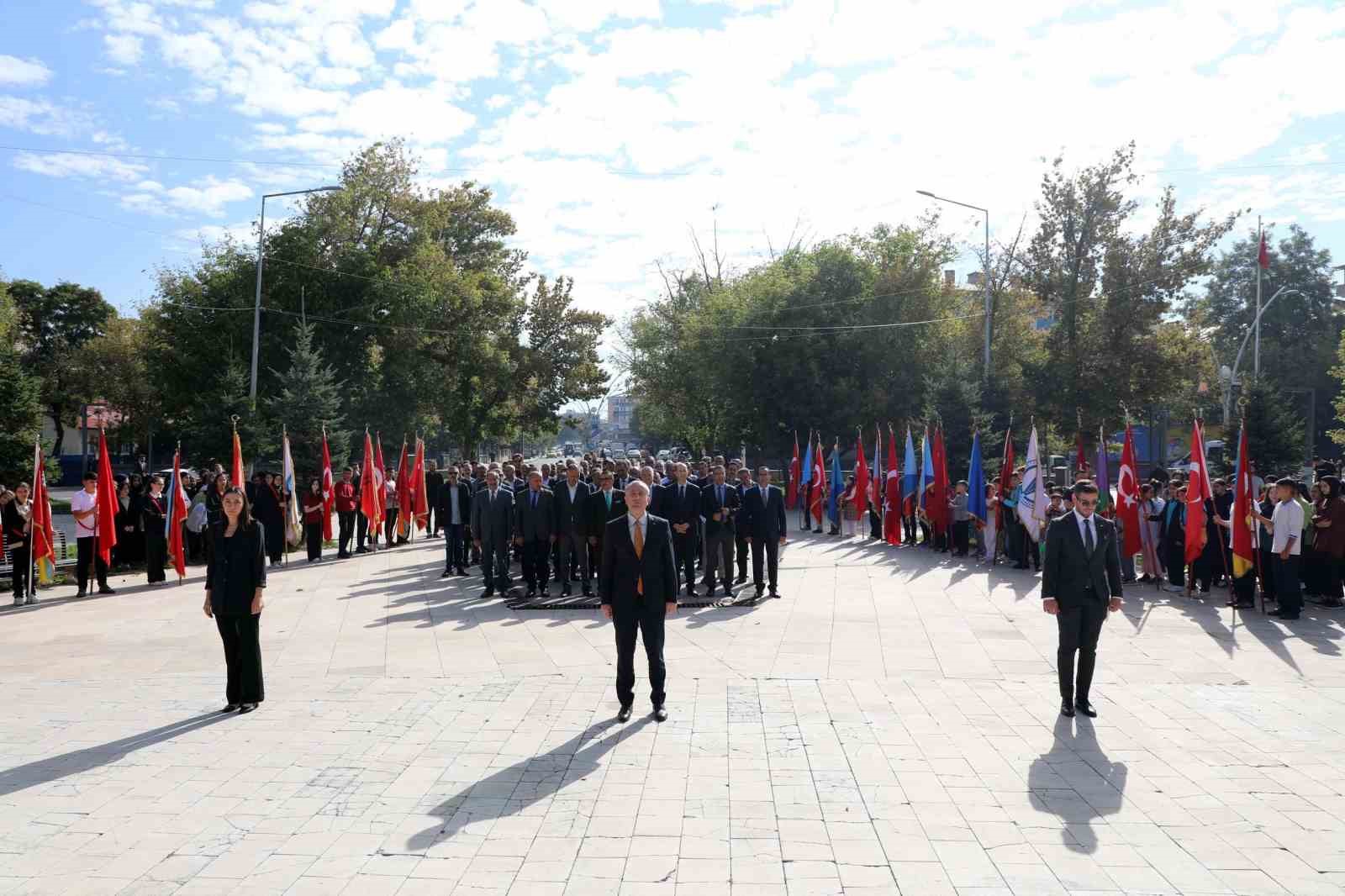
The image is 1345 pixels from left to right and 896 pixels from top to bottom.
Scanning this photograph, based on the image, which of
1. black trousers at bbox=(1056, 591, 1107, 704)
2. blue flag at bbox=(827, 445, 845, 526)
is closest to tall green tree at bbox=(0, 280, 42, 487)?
blue flag at bbox=(827, 445, 845, 526)

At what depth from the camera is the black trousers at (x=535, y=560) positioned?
14977 millimetres

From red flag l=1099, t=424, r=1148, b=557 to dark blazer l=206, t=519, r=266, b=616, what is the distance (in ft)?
42.0

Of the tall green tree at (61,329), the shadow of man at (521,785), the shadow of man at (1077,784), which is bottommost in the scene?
the shadow of man at (1077,784)

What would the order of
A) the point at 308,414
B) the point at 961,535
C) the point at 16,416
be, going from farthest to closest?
1. the point at 308,414
2. the point at 16,416
3. the point at 961,535

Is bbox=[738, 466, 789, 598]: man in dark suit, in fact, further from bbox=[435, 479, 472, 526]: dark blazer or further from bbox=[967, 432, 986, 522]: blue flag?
bbox=[967, 432, 986, 522]: blue flag

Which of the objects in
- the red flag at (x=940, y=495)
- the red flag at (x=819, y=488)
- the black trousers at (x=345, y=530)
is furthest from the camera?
the red flag at (x=819, y=488)

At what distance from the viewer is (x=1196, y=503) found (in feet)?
45.7

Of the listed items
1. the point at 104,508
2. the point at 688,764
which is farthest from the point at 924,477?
the point at 688,764

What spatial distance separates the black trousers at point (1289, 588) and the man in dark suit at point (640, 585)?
8.55 m

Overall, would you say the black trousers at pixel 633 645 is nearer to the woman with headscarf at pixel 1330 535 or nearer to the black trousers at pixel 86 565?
the woman with headscarf at pixel 1330 535

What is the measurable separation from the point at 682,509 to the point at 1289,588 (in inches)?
300

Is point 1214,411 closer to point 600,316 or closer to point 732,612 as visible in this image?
point 600,316

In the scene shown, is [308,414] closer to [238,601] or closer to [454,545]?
[454,545]

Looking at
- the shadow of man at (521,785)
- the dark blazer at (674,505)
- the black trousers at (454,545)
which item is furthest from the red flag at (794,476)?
the shadow of man at (521,785)
